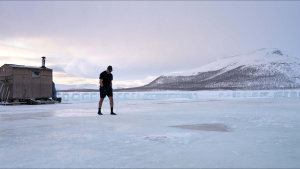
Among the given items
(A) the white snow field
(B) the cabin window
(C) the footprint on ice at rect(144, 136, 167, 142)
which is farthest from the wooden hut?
(C) the footprint on ice at rect(144, 136, 167, 142)

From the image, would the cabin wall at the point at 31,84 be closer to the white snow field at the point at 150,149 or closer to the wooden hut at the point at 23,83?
the wooden hut at the point at 23,83

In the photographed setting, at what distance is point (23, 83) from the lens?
1853cm

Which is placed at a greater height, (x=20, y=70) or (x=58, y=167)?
(x=20, y=70)

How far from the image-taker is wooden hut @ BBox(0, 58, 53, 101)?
1806 centimetres

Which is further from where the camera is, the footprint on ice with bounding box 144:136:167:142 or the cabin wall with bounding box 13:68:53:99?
the cabin wall with bounding box 13:68:53:99

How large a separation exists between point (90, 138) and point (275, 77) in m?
214

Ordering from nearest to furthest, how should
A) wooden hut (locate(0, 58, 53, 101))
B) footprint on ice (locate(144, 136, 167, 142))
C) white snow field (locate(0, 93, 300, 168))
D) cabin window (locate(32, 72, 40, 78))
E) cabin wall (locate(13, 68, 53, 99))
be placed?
1. white snow field (locate(0, 93, 300, 168))
2. footprint on ice (locate(144, 136, 167, 142))
3. wooden hut (locate(0, 58, 53, 101))
4. cabin wall (locate(13, 68, 53, 99))
5. cabin window (locate(32, 72, 40, 78))

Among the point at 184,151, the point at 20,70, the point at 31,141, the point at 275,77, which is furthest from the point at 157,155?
the point at 275,77

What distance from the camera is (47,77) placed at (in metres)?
20.2

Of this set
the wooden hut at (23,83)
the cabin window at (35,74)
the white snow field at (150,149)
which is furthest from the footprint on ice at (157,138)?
the cabin window at (35,74)

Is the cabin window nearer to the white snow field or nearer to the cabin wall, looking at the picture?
the cabin wall

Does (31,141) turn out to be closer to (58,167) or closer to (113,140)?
(113,140)

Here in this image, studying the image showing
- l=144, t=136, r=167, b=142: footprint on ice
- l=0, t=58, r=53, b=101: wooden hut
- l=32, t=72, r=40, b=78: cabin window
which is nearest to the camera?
l=144, t=136, r=167, b=142: footprint on ice

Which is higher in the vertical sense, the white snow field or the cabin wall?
the cabin wall
